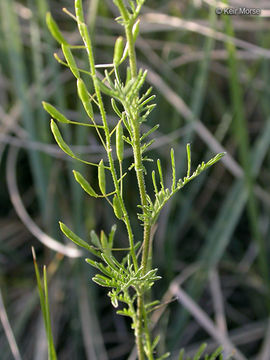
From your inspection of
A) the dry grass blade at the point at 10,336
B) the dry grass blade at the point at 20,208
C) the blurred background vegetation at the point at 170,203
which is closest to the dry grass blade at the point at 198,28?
the blurred background vegetation at the point at 170,203

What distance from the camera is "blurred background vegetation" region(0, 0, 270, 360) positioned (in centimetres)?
82

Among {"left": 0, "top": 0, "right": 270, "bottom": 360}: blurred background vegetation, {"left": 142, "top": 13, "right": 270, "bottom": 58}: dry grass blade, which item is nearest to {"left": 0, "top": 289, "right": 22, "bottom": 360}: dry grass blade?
{"left": 0, "top": 0, "right": 270, "bottom": 360}: blurred background vegetation

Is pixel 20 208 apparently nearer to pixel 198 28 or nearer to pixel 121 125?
pixel 198 28

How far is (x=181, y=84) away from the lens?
0.99m

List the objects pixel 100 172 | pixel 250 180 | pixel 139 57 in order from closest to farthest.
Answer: pixel 100 172
pixel 250 180
pixel 139 57

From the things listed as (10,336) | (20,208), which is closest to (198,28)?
(20,208)

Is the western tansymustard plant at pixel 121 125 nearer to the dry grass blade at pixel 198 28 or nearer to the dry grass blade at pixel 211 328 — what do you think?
the dry grass blade at pixel 211 328

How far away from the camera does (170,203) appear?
0.94 meters

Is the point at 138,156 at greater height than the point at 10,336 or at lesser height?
greater

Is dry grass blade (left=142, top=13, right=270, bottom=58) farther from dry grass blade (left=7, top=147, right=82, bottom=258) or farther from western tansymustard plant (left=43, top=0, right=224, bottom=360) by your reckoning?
western tansymustard plant (left=43, top=0, right=224, bottom=360)

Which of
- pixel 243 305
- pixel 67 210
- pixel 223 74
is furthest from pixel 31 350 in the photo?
pixel 223 74

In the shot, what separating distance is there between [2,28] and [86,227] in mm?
449

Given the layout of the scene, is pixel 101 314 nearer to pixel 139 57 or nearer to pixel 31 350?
pixel 31 350

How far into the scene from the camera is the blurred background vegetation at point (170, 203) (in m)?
0.82
